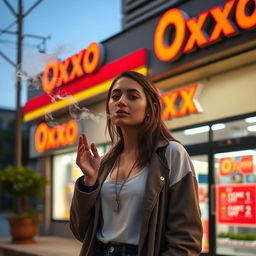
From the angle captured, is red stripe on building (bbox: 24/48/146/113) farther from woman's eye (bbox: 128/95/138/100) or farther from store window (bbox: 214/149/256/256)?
woman's eye (bbox: 128/95/138/100)

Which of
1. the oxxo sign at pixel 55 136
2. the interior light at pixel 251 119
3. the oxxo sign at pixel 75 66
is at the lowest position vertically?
the interior light at pixel 251 119

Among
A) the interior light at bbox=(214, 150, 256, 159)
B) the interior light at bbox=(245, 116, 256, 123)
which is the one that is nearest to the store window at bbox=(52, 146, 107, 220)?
the interior light at bbox=(214, 150, 256, 159)

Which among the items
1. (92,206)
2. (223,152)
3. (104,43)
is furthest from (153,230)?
(104,43)

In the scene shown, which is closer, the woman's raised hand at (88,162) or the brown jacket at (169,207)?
the brown jacket at (169,207)

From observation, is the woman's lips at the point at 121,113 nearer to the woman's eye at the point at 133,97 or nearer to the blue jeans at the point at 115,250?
the woman's eye at the point at 133,97

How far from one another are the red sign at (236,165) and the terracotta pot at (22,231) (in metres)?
5.88

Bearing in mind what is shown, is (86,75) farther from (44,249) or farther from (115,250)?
A: (115,250)

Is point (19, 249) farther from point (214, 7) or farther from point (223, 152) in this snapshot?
point (214, 7)

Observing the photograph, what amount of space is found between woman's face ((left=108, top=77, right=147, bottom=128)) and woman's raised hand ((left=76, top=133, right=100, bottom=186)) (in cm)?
18

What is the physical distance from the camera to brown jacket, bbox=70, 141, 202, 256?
6.57ft

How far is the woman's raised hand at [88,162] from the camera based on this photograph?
221 centimetres

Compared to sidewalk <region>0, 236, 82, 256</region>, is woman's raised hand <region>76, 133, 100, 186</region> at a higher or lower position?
higher

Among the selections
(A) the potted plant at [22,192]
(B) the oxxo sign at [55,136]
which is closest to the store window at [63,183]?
(B) the oxxo sign at [55,136]

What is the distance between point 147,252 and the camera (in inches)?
78.2
